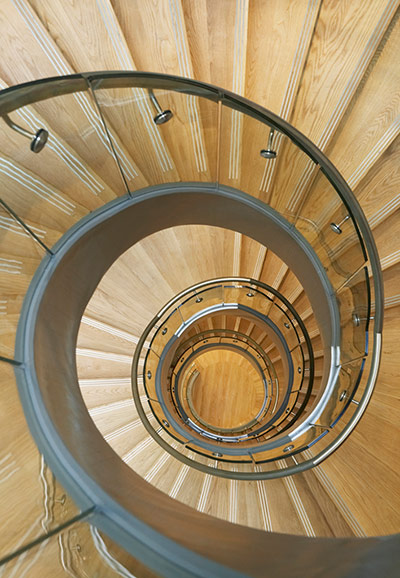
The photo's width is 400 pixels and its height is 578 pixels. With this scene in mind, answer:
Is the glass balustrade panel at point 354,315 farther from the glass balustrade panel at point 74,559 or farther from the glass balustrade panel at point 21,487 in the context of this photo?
the glass balustrade panel at point 21,487

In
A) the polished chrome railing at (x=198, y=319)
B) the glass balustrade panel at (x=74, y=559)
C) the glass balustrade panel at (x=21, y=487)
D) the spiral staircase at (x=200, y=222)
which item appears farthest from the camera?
the polished chrome railing at (x=198, y=319)

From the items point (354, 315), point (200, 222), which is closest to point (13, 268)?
point (200, 222)

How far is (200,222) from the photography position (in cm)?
326

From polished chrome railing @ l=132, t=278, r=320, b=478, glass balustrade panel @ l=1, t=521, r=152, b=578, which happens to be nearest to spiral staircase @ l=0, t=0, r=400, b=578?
glass balustrade panel @ l=1, t=521, r=152, b=578

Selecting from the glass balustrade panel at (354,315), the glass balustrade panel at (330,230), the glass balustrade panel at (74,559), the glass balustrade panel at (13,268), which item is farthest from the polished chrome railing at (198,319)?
the glass balustrade panel at (74,559)

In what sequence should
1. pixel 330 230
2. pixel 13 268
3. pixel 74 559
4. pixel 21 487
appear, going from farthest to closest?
pixel 330 230, pixel 13 268, pixel 21 487, pixel 74 559

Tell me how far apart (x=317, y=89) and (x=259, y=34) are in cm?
54

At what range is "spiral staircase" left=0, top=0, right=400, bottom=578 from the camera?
1.25m

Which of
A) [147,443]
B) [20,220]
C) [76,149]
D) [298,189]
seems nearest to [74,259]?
[20,220]

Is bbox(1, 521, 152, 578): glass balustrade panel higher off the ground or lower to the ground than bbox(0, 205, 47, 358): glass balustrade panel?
lower

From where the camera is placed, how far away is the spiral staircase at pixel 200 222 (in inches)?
49.3

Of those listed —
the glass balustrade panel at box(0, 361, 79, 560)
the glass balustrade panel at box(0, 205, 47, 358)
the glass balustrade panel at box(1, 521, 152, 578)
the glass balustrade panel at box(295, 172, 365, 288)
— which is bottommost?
the glass balustrade panel at box(1, 521, 152, 578)

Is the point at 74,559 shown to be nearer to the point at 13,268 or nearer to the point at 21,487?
the point at 21,487

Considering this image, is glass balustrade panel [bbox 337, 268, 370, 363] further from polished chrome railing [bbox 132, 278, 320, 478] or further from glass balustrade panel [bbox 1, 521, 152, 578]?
glass balustrade panel [bbox 1, 521, 152, 578]
